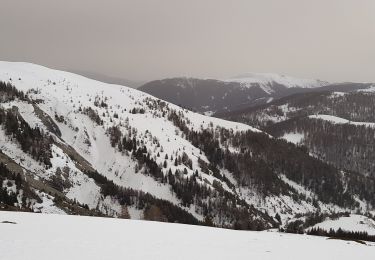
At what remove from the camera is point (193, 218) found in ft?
386

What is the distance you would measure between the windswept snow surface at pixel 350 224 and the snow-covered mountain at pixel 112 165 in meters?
22.0

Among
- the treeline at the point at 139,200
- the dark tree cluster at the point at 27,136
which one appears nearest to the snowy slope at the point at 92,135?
the dark tree cluster at the point at 27,136

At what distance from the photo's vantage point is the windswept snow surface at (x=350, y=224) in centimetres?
11906

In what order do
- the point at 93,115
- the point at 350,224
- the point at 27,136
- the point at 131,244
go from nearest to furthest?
the point at 131,244
the point at 27,136
the point at 350,224
the point at 93,115

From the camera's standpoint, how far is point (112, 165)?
123 metres

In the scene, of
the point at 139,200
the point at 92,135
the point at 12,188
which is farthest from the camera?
the point at 92,135

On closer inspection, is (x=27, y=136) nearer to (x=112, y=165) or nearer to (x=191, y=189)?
(x=112, y=165)

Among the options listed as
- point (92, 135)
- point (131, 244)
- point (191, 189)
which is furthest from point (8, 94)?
point (131, 244)

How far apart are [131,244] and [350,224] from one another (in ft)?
367

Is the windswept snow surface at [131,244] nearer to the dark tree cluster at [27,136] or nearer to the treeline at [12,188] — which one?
the treeline at [12,188]

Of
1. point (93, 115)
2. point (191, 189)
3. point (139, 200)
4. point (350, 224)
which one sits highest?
point (93, 115)

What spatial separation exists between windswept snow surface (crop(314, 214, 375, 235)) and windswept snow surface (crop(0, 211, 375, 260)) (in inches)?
3442

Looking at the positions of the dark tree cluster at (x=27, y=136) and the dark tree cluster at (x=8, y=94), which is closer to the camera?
the dark tree cluster at (x=27, y=136)

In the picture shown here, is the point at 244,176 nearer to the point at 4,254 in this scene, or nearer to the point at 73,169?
the point at 73,169
